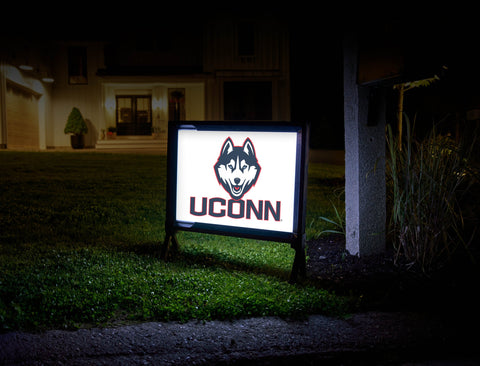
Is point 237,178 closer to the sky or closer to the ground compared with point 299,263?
closer to the sky

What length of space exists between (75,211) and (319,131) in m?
Result: 16.0

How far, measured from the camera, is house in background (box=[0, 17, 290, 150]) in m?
23.5

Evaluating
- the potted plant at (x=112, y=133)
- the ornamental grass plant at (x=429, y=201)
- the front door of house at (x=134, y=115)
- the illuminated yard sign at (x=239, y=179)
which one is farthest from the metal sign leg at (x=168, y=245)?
the front door of house at (x=134, y=115)

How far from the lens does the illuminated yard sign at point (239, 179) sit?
147 inches

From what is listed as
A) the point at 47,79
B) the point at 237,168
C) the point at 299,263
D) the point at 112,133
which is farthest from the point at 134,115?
the point at 299,263

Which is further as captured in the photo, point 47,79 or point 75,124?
point 47,79

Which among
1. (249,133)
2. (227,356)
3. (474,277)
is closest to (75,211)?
(249,133)

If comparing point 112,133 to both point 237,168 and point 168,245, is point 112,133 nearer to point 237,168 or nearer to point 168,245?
point 168,245

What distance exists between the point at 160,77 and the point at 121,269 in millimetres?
20715

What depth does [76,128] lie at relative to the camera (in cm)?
2195

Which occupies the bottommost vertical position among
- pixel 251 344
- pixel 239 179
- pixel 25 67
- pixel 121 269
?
pixel 251 344

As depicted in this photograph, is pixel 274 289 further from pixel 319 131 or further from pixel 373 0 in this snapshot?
pixel 319 131

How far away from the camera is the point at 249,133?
153 inches

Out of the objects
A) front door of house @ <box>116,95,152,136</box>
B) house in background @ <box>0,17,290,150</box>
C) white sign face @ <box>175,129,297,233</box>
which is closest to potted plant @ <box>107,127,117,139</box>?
house in background @ <box>0,17,290,150</box>
